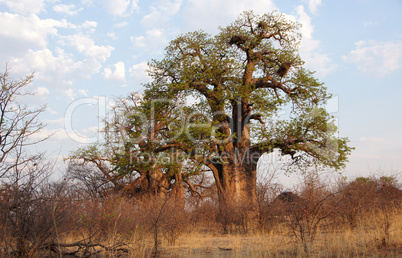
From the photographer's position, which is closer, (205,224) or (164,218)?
(164,218)

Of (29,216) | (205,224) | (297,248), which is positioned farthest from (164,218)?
(205,224)

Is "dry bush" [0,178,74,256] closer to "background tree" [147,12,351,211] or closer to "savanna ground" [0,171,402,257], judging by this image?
"savanna ground" [0,171,402,257]

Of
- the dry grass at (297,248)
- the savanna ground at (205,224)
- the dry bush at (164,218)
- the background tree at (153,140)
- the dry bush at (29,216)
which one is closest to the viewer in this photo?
the dry bush at (29,216)

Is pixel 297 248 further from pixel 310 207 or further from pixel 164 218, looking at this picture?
pixel 164 218

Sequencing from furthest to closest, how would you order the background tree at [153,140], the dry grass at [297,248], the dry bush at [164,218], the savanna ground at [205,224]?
the background tree at [153,140]
the dry bush at [164,218]
the dry grass at [297,248]
the savanna ground at [205,224]

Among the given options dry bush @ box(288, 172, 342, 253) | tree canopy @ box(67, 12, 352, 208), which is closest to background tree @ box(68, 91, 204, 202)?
tree canopy @ box(67, 12, 352, 208)

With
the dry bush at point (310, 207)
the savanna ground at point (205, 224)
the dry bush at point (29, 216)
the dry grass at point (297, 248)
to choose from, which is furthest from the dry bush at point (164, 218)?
the dry bush at point (310, 207)

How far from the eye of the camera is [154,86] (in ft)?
44.9

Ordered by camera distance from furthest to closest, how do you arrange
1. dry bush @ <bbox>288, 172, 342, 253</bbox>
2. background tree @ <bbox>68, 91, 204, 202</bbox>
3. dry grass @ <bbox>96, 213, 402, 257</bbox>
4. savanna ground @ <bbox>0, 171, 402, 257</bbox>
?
background tree @ <bbox>68, 91, 204, 202</bbox>
dry bush @ <bbox>288, 172, 342, 253</bbox>
dry grass @ <bbox>96, 213, 402, 257</bbox>
savanna ground @ <bbox>0, 171, 402, 257</bbox>

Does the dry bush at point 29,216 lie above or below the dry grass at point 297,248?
above

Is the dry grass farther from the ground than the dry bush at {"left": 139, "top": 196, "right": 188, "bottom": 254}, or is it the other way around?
the dry bush at {"left": 139, "top": 196, "right": 188, "bottom": 254}

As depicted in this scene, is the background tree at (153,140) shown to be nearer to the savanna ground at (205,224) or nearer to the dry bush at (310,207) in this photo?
the savanna ground at (205,224)

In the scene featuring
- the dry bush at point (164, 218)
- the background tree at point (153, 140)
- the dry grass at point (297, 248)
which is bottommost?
the dry grass at point (297, 248)

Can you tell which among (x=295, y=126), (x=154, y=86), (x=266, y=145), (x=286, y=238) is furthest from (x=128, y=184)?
(x=286, y=238)
